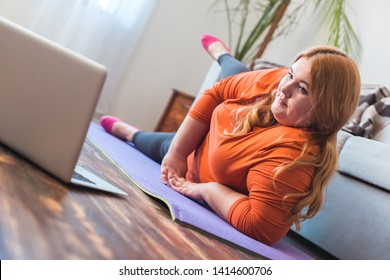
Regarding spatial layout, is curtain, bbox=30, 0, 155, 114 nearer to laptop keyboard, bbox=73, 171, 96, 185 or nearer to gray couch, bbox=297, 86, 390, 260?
gray couch, bbox=297, 86, 390, 260

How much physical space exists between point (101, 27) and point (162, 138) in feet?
5.04

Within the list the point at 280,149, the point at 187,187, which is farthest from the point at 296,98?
the point at 187,187

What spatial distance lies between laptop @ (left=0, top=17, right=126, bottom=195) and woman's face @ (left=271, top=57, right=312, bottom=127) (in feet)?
1.91

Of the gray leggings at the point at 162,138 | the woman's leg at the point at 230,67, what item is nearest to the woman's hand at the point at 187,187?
the gray leggings at the point at 162,138

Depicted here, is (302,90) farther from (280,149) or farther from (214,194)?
(214,194)

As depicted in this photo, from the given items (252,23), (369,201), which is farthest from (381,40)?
(369,201)

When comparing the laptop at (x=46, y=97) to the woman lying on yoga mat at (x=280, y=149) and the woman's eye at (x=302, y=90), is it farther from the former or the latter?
the woman's eye at (x=302, y=90)

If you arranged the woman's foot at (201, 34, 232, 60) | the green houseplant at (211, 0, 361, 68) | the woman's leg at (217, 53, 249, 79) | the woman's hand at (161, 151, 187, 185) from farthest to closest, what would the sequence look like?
the green houseplant at (211, 0, 361, 68) < the woman's foot at (201, 34, 232, 60) < the woman's leg at (217, 53, 249, 79) < the woman's hand at (161, 151, 187, 185)

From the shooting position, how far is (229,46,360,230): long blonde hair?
1.13 m

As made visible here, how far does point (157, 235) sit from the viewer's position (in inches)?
28.3

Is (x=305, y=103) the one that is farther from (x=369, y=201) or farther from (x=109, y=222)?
(x=109, y=222)

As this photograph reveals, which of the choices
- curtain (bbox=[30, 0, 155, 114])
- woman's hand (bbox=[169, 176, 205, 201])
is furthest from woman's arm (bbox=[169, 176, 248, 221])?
curtain (bbox=[30, 0, 155, 114])

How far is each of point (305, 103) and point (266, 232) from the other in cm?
32

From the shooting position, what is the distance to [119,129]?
2188 mm
